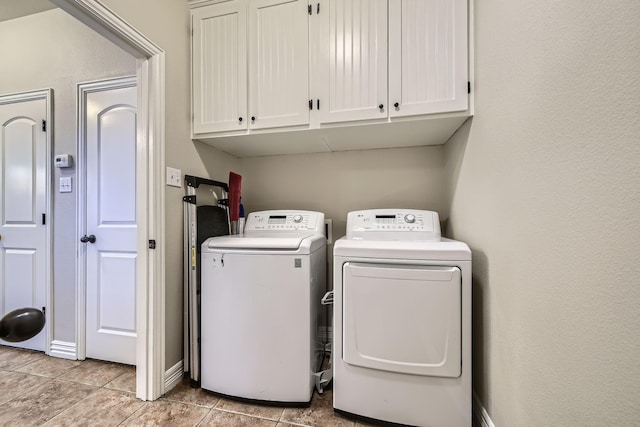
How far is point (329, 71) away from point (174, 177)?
3.85ft

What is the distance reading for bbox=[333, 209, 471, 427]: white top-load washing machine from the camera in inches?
44.6

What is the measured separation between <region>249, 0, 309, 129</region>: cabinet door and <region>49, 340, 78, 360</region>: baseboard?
2.18 meters

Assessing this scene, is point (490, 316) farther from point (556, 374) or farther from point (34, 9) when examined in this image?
point (34, 9)

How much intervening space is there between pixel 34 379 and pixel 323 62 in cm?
282

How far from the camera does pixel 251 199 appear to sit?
229 centimetres

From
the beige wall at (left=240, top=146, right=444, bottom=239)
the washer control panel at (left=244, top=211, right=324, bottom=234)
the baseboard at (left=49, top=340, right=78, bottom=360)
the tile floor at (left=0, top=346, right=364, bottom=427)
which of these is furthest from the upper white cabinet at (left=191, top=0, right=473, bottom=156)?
the baseboard at (left=49, top=340, right=78, bottom=360)

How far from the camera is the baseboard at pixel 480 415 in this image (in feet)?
3.70

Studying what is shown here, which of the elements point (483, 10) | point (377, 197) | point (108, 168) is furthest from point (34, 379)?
point (483, 10)

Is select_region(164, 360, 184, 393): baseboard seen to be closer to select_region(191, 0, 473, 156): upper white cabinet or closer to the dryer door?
the dryer door

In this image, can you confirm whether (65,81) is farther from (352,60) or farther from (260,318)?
(260,318)

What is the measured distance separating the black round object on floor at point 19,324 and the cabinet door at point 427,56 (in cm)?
159

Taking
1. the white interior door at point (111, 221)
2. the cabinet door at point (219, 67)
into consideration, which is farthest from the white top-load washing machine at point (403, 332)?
the white interior door at point (111, 221)

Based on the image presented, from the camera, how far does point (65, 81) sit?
1.96m

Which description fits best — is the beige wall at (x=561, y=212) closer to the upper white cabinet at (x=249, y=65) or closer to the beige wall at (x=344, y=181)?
the beige wall at (x=344, y=181)
